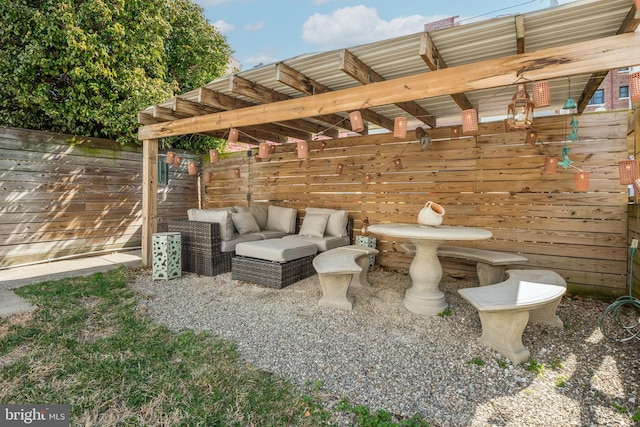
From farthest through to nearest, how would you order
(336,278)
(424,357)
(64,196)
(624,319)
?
(64,196) < (336,278) < (624,319) < (424,357)

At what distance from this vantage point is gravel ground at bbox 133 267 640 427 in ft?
5.73

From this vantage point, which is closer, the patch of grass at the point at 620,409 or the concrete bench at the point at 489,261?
the patch of grass at the point at 620,409

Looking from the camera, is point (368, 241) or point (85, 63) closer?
point (85, 63)

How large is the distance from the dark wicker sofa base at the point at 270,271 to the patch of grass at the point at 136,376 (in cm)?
136

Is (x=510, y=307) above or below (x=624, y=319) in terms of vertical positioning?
above

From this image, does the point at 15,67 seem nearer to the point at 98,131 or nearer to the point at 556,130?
the point at 98,131

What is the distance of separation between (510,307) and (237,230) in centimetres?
385

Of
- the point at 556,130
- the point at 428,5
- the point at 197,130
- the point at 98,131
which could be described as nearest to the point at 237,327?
the point at 197,130

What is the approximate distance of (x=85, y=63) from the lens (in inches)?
187

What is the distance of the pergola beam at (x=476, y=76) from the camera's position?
1.99 metres

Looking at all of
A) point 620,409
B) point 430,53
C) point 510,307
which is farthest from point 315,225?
point 620,409

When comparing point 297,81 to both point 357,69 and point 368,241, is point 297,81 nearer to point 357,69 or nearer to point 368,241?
point 357,69

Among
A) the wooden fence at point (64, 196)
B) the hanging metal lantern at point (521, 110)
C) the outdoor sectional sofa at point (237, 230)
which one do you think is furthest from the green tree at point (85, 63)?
the hanging metal lantern at point (521, 110)

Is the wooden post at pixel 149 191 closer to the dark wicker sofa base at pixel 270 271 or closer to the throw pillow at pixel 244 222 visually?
the throw pillow at pixel 244 222
